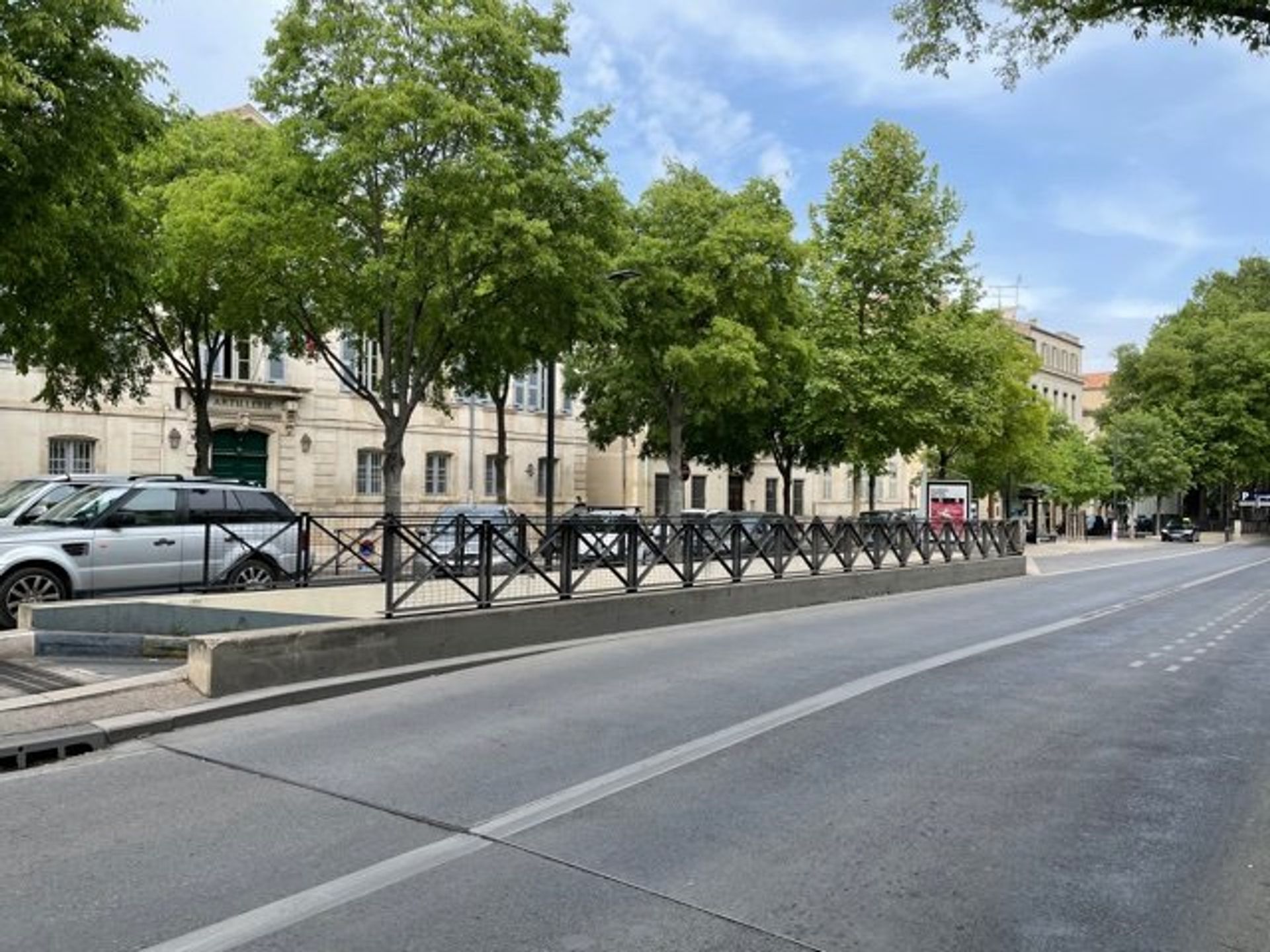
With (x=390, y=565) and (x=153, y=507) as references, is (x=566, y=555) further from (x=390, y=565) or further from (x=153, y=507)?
(x=153, y=507)

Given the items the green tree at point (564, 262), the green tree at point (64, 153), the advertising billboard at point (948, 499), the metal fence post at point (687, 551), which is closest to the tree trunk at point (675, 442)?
the green tree at point (564, 262)

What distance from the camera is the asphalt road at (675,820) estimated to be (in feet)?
14.2

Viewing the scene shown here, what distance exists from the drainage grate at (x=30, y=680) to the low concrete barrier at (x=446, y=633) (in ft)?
3.59

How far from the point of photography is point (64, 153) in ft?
31.7

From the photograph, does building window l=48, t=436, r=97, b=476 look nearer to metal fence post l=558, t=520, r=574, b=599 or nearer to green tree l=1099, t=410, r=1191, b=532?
metal fence post l=558, t=520, r=574, b=599

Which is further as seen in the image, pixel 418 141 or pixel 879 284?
pixel 879 284

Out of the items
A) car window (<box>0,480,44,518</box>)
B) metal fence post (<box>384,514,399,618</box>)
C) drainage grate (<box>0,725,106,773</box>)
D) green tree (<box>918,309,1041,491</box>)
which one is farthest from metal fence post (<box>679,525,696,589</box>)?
green tree (<box>918,309,1041,491</box>)

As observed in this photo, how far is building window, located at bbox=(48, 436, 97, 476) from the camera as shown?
29422mm

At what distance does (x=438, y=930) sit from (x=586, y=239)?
1503 cm

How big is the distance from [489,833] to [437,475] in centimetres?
3457

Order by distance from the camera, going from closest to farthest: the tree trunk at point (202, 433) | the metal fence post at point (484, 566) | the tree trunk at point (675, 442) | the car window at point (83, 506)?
1. the metal fence post at point (484, 566)
2. the car window at point (83, 506)
3. the tree trunk at point (202, 433)
4. the tree trunk at point (675, 442)

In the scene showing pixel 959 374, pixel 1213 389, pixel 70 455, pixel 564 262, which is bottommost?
pixel 70 455

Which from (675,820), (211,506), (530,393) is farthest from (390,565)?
(530,393)

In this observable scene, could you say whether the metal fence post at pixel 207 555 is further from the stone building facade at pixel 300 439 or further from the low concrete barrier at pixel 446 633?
the stone building facade at pixel 300 439
